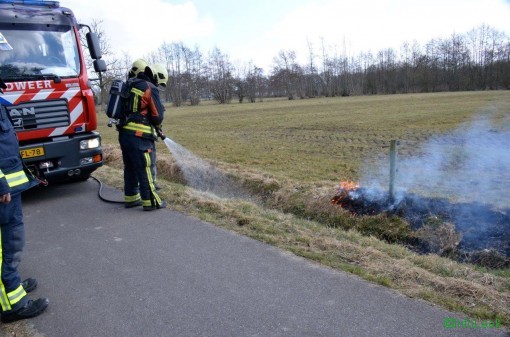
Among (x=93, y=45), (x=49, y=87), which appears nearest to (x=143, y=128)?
(x=49, y=87)

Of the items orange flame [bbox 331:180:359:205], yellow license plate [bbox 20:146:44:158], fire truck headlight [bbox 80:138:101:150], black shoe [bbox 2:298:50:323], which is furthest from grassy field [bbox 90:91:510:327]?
black shoe [bbox 2:298:50:323]

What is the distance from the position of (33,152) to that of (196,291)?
4126mm

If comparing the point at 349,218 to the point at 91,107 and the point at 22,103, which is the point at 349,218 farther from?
the point at 22,103

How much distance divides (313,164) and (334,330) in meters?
8.21

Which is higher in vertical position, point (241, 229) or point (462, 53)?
point (462, 53)

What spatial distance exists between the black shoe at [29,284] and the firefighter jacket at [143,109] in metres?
2.65

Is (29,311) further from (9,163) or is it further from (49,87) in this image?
(49,87)

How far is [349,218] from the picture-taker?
19.3 feet

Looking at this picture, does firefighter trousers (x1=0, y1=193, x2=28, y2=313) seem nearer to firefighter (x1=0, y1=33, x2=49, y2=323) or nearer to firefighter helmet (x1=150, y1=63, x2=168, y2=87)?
firefighter (x1=0, y1=33, x2=49, y2=323)

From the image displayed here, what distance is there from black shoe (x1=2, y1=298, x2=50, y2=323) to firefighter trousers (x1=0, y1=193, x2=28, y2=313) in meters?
0.04

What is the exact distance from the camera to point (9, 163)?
3.15 metres

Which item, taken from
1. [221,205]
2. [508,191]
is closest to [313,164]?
[508,191]

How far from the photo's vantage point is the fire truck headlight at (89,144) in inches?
264

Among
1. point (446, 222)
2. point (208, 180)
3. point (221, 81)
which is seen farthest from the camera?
point (221, 81)
